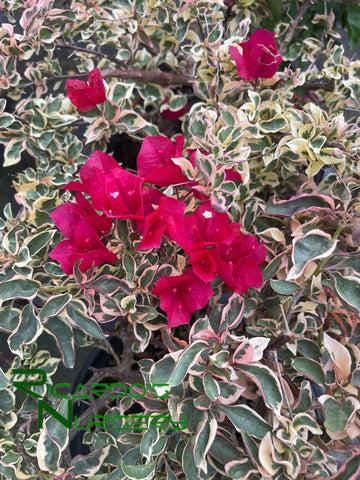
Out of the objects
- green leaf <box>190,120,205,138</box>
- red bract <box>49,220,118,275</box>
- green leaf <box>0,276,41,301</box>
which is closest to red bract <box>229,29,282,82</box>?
green leaf <box>190,120,205,138</box>

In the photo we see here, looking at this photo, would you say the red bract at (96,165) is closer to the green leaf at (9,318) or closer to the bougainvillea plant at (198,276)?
the bougainvillea plant at (198,276)

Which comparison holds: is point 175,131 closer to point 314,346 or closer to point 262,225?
point 262,225

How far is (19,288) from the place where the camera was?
0.62 metres

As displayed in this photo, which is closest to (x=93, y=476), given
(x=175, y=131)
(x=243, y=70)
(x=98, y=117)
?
(x=98, y=117)

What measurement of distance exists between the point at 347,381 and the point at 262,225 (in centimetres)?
27

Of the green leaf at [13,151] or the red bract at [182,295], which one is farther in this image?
the green leaf at [13,151]

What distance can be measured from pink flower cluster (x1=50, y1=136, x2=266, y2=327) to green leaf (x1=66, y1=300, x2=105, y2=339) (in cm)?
5

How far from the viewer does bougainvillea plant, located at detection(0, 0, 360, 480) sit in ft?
1.79

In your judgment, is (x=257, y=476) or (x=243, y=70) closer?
(x=257, y=476)

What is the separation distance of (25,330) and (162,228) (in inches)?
10.8

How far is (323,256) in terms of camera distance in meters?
0.55

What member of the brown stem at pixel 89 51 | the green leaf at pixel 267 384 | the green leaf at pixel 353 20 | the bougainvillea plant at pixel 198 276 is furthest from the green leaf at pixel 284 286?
the green leaf at pixel 353 20

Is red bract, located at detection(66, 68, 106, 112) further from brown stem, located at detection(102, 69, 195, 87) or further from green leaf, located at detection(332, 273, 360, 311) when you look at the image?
green leaf, located at detection(332, 273, 360, 311)

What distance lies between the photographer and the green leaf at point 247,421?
541 millimetres
